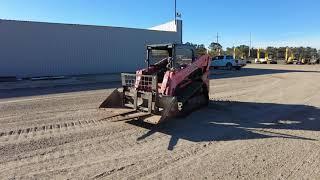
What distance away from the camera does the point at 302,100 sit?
14.2 metres

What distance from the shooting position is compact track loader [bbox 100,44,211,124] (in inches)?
364

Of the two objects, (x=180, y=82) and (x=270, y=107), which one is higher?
(x=180, y=82)

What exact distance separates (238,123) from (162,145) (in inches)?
119

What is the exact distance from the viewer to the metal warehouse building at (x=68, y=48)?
1065 inches

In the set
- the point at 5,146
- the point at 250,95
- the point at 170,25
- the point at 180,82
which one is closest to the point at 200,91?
the point at 180,82

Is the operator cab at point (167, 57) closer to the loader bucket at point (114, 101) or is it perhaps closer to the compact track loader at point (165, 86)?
the compact track loader at point (165, 86)

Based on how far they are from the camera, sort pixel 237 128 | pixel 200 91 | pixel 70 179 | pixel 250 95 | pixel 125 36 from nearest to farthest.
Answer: pixel 70 179 < pixel 237 128 < pixel 200 91 < pixel 250 95 < pixel 125 36

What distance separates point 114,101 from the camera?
10500 millimetres

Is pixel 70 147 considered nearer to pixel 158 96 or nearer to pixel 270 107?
pixel 158 96

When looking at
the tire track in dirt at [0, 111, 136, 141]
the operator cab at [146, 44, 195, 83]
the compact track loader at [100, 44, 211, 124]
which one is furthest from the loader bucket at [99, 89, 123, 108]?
the operator cab at [146, 44, 195, 83]

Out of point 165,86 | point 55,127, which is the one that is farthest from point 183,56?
point 55,127

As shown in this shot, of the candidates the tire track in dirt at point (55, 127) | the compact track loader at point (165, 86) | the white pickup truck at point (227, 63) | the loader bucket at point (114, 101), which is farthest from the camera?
the white pickup truck at point (227, 63)

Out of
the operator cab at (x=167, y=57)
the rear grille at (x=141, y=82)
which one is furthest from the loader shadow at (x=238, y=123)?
the operator cab at (x=167, y=57)

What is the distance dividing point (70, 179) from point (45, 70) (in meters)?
24.5
